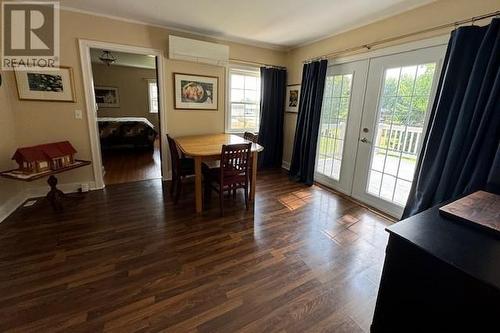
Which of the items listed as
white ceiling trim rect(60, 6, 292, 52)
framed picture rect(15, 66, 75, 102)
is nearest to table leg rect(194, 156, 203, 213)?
framed picture rect(15, 66, 75, 102)

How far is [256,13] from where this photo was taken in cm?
282

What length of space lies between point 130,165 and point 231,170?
2.97 meters

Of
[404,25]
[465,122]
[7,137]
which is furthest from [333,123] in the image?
[7,137]

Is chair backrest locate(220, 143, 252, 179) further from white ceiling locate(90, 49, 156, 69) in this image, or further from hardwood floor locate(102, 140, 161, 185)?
white ceiling locate(90, 49, 156, 69)

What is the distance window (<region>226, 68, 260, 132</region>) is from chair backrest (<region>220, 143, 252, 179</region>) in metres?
1.69

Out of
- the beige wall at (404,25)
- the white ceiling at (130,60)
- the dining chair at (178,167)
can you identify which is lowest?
the dining chair at (178,167)

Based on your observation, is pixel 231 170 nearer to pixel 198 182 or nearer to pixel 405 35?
pixel 198 182

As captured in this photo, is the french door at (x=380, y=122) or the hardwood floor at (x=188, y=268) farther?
the french door at (x=380, y=122)

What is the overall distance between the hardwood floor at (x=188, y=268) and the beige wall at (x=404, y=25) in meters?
2.12

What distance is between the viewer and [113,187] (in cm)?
355

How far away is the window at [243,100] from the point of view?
428 cm

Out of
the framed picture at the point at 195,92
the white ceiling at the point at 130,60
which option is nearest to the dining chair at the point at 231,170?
the framed picture at the point at 195,92

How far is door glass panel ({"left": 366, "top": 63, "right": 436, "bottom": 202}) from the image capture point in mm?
2459

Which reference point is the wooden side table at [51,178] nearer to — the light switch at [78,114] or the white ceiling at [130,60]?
the light switch at [78,114]
